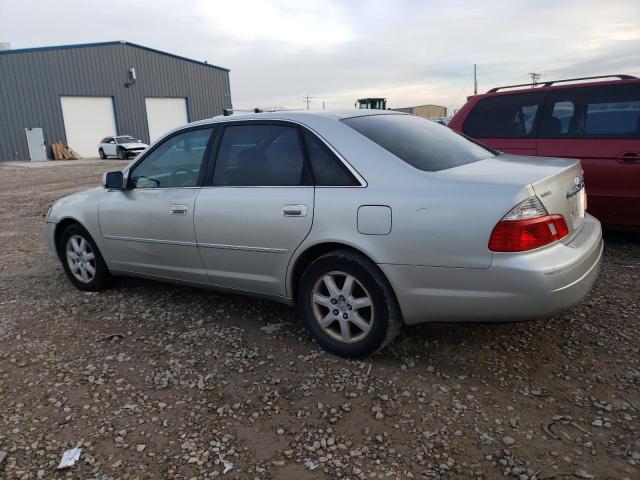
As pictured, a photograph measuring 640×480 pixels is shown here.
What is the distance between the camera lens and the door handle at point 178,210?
3.80 metres

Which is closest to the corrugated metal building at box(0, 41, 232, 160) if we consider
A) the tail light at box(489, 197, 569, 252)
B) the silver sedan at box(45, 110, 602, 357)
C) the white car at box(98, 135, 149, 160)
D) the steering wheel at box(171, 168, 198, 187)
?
the white car at box(98, 135, 149, 160)

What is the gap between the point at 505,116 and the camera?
580 centimetres

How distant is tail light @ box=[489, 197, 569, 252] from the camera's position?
2590 mm

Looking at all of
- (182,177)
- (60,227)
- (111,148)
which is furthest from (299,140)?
(111,148)

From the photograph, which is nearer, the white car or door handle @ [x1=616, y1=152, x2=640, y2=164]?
door handle @ [x1=616, y1=152, x2=640, y2=164]

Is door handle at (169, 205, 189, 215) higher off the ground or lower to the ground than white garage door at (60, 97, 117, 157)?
lower

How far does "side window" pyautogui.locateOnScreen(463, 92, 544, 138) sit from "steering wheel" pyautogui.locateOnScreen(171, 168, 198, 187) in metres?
3.53

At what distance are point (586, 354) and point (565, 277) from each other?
0.80 meters

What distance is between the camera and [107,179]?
432cm

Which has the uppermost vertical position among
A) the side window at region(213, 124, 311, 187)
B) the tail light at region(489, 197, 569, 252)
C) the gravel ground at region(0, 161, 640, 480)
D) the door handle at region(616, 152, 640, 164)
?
the side window at region(213, 124, 311, 187)

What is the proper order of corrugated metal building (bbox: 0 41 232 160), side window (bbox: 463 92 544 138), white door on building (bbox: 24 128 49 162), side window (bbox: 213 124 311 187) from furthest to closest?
white door on building (bbox: 24 128 49 162) → corrugated metal building (bbox: 0 41 232 160) → side window (bbox: 463 92 544 138) → side window (bbox: 213 124 311 187)

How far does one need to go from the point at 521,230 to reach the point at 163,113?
3721 cm

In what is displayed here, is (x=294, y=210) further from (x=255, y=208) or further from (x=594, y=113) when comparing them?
(x=594, y=113)

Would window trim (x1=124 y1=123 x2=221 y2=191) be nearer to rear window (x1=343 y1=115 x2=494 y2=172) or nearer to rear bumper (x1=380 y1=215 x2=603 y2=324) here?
rear window (x1=343 y1=115 x2=494 y2=172)
